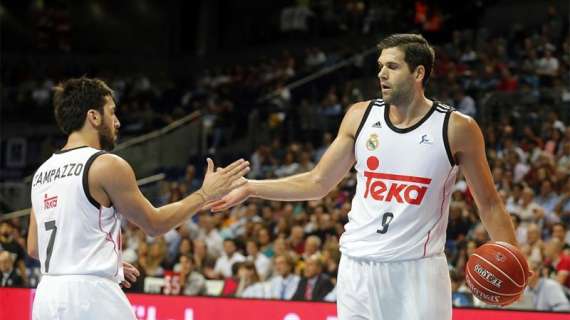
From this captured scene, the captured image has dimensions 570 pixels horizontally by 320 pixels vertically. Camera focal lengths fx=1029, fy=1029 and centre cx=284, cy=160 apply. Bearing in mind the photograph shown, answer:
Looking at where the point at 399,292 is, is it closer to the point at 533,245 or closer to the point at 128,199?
the point at 128,199

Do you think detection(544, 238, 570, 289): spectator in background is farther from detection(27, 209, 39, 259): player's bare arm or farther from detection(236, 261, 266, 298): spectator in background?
detection(27, 209, 39, 259): player's bare arm

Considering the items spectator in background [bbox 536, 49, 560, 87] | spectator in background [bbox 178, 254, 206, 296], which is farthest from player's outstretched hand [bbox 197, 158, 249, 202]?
spectator in background [bbox 536, 49, 560, 87]

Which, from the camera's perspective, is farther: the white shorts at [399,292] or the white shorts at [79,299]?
the white shorts at [399,292]

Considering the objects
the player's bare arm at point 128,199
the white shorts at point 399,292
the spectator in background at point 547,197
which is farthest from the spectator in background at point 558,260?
the player's bare arm at point 128,199

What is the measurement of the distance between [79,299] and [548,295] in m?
6.34

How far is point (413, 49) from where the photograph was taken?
546 cm

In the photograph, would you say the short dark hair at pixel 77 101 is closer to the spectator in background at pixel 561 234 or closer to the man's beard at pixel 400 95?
the man's beard at pixel 400 95

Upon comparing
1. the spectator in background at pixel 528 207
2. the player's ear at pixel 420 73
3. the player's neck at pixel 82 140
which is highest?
the player's ear at pixel 420 73

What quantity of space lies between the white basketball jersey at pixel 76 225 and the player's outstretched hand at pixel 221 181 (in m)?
0.56

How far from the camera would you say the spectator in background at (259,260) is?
41.4ft

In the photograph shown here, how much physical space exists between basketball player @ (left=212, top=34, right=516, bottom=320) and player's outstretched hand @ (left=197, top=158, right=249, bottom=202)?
66 cm

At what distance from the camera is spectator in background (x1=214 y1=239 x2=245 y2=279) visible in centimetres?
1293

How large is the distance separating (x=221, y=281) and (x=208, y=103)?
9903mm

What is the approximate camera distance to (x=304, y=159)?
1623cm
